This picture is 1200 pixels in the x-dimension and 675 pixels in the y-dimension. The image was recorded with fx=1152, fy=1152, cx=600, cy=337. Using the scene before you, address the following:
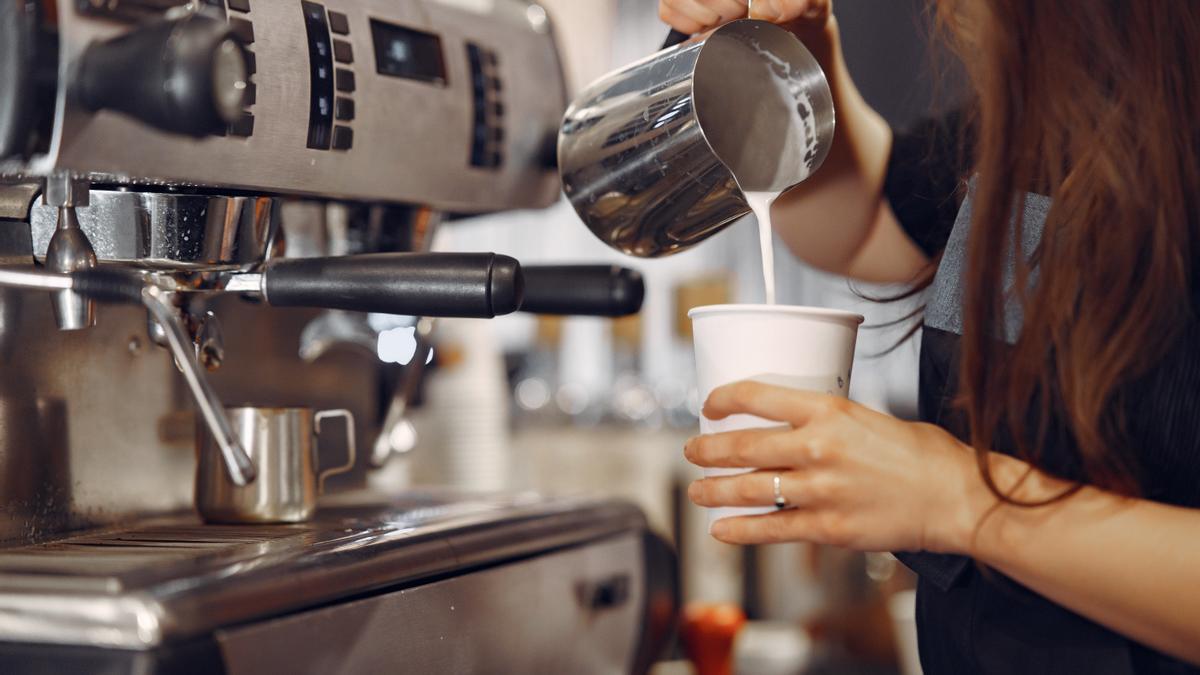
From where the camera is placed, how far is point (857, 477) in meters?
0.54

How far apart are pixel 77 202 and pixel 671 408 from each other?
7.19 feet

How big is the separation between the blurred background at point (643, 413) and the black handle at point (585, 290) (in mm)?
601

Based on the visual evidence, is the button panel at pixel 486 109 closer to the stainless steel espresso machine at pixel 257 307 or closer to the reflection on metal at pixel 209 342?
the stainless steel espresso machine at pixel 257 307

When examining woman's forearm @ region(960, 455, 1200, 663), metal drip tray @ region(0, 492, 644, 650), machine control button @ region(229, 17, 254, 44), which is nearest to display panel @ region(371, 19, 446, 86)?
machine control button @ region(229, 17, 254, 44)

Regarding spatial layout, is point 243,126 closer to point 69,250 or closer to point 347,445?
point 69,250

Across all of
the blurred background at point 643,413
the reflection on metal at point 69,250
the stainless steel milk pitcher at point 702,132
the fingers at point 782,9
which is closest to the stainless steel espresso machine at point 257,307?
the reflection on metal at point 69,250

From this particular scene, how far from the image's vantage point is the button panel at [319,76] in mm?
745

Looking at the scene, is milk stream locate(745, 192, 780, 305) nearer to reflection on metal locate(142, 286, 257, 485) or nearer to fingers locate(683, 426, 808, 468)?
fingers locate(683, 426, 808, 468)

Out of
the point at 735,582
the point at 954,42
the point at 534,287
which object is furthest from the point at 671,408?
the point at 954,42

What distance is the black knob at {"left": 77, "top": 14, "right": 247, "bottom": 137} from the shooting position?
562mm

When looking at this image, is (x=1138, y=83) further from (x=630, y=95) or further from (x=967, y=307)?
(x=630, y=95)

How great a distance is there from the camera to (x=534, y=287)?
87 centimetres

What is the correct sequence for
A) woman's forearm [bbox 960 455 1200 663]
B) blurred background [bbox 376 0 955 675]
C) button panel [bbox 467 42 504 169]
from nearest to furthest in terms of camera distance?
woman's forearm [bbox 960 455 1200 663] → button panel [bbox 467 42 504 169] → blurred background [bbox 376 0 955 675]

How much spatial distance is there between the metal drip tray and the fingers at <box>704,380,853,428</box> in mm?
255
